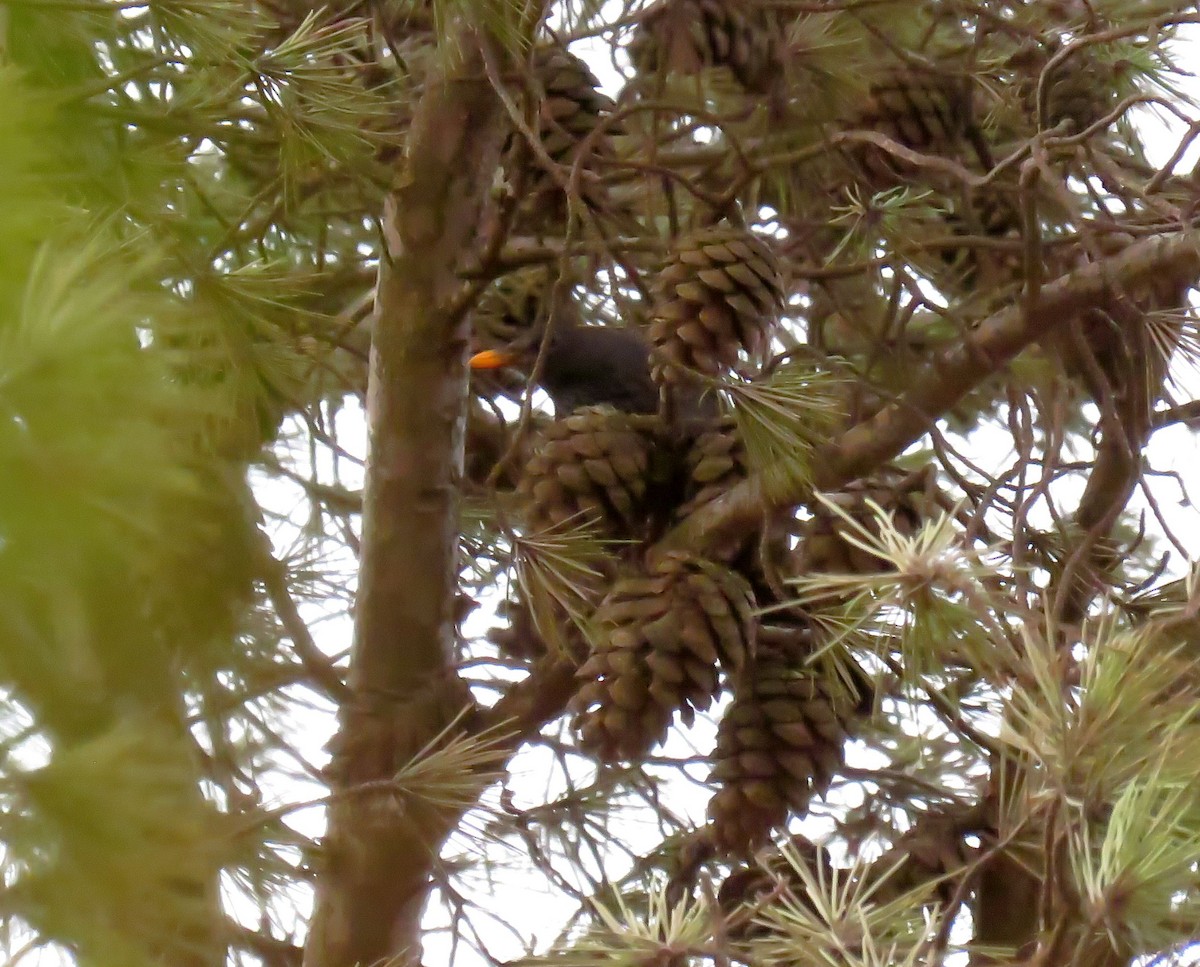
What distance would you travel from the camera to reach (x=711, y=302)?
1.04 metres

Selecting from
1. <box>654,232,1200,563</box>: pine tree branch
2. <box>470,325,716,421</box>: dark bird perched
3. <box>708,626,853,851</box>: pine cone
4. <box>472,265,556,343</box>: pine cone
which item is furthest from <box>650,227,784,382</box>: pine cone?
<box>470,325,716,421</box>: dark bird perched

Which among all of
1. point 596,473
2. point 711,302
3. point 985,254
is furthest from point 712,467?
Answer: point 985,254

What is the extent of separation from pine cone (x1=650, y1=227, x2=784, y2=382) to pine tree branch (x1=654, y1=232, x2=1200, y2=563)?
12 cm

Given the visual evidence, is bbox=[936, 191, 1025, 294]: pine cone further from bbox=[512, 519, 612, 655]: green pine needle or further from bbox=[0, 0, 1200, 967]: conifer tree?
bbox=[512, 519, 612, 655]: green pine needle

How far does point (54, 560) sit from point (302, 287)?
2.62ft

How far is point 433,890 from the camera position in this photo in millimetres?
1313

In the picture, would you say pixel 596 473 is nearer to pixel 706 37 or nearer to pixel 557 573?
pixel 557 573

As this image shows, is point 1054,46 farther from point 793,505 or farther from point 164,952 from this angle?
point 164,952

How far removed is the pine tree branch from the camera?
108cm

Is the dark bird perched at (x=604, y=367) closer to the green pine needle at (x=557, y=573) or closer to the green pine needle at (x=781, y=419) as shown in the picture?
the green pine needle at (x=557, y=573)

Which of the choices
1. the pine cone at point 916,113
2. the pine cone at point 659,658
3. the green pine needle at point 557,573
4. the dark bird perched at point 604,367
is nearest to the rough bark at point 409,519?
the green pine needle at point 557,573

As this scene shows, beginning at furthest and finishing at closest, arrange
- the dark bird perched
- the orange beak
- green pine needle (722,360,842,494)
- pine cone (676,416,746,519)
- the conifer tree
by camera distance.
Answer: the dark bird perched
the orange beak
pine cone (676,416,746,519)
green pine needle (722,360,842,494)
the conifer tree

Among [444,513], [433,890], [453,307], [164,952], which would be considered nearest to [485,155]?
[453,307]

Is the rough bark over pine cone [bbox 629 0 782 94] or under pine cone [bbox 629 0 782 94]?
under
